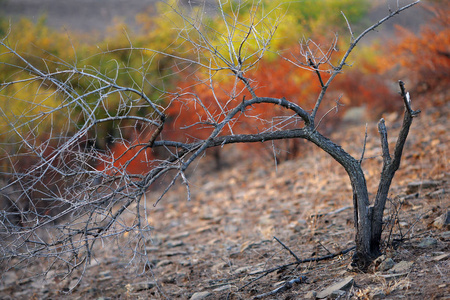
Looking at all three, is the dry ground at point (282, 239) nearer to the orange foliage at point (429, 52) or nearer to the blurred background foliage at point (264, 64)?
the orange foliage at point (429, 52)

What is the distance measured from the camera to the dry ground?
3779 millimetres

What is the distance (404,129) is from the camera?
382cm

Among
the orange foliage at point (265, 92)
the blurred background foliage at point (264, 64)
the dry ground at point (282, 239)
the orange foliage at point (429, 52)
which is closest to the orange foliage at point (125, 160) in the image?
the blurred background foliage at point (264, 64)

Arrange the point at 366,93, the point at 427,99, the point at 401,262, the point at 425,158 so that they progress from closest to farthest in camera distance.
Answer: the point at 401,262 → the point at 425,158 → the point at 427,99 → the point at 366,93

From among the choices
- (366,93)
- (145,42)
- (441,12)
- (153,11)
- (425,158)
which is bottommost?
(425,158)

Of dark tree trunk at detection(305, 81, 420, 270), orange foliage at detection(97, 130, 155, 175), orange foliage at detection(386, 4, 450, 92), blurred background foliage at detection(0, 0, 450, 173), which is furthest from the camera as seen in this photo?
orange foliage at detection(386, 4, 450, 92)

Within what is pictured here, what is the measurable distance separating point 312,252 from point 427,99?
8229 mm

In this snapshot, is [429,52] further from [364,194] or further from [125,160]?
[364,194]

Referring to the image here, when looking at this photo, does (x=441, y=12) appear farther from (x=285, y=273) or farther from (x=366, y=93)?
(x=285, y=273)

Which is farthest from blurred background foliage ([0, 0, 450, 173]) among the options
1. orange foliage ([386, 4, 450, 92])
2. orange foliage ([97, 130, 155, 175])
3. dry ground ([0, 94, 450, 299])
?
dry ground ([0, 94, 450, 299])

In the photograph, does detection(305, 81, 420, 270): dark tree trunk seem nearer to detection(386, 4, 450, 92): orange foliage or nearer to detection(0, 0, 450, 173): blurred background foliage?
detection(0, 0, 450, 173): blurred background foliage

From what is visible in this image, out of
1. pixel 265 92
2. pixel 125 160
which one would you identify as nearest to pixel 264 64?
pixel 265 92

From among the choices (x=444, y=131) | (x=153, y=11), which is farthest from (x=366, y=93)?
(x=153, y=11)

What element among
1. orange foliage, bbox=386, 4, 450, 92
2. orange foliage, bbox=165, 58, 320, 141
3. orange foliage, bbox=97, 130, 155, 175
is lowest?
orange foliage, bbox=97, 130, 155, 175
